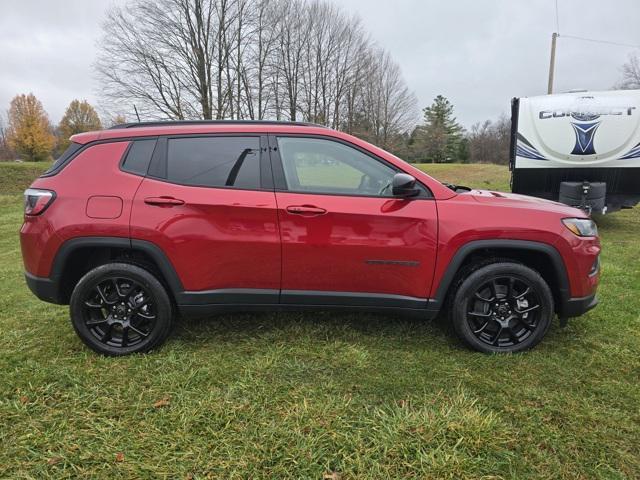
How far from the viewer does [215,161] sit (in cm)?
307

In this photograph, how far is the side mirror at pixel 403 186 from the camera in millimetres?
2861

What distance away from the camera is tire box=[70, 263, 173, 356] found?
303cm

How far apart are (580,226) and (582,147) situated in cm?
540

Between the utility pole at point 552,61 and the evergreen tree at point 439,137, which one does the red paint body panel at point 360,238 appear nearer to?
the utility pole at point 552,61

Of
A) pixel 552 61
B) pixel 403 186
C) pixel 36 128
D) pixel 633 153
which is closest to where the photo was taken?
pixel 403 186

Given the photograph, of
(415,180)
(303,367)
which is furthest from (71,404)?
(415,180)

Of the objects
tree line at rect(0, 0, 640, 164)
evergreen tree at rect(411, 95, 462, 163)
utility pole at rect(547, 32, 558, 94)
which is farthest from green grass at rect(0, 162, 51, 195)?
evergreen tree at rect(411, 95, 462, 163)

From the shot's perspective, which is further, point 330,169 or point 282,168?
point 330,169

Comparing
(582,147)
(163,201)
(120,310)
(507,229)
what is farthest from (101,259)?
(582,147)

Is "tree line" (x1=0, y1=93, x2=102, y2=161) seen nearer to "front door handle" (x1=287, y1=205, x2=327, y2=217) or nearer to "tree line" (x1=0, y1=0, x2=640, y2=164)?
"tree line" (x1=0, y1=0, x2=640, y2=164)

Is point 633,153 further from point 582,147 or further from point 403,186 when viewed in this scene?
point 403,186

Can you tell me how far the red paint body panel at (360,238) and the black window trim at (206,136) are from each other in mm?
178

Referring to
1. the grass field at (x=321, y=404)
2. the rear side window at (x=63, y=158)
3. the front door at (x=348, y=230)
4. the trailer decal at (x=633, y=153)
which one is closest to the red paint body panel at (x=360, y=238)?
the front door at (x=348, y=230)

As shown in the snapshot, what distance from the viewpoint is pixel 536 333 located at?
3.09m
